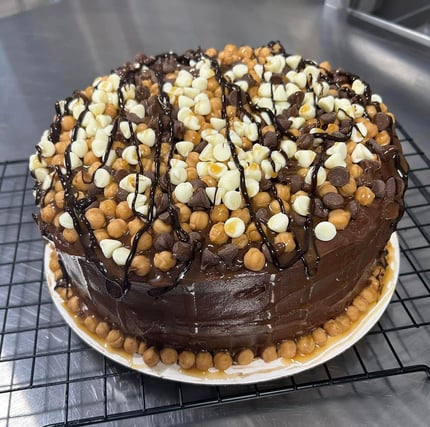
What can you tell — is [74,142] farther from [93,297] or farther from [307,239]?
[307,239]

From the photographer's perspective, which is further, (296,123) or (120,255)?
(296,123)

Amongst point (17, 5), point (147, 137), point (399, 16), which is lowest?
point (399, 16)

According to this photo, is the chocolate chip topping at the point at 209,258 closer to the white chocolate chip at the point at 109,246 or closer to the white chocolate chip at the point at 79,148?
the white chocolate chip at the point at 109,246

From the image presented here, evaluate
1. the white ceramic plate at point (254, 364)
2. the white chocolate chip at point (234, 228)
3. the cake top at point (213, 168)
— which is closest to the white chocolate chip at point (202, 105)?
the cake top at point (213, 168)

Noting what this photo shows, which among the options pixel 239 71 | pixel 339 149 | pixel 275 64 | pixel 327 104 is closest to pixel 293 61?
pixel 275 64

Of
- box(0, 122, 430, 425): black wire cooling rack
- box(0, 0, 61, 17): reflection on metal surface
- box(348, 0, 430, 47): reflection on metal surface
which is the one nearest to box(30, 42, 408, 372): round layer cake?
box(0, 122, 430, 425): black wire cooling rack

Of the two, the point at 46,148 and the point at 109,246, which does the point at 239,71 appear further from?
the point at 109,246
